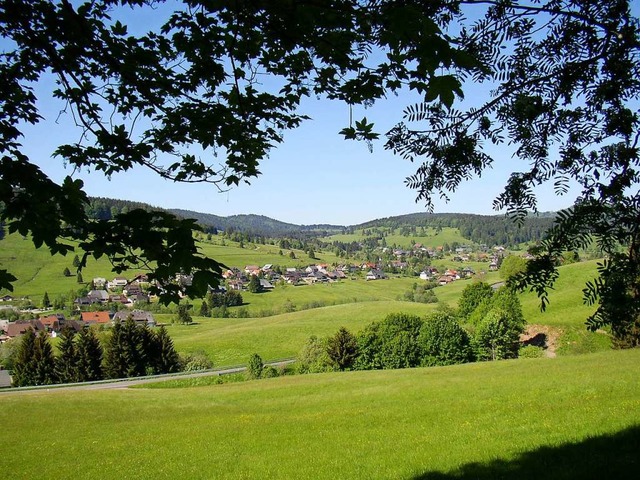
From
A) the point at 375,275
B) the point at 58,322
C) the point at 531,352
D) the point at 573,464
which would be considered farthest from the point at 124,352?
the point at 375,275

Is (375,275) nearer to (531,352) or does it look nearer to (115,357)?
(115,357)

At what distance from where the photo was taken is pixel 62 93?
5.45 m

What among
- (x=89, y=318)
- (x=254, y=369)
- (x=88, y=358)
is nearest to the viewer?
(x=254, y=369)

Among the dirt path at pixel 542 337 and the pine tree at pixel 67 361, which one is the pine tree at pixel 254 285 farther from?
the dirt path at pixel 542 337

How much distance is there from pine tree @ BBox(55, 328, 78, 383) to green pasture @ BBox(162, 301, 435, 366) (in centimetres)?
1927

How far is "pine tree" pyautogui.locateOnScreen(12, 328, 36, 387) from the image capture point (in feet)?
202

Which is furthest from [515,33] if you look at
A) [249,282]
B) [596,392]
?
[249,282]

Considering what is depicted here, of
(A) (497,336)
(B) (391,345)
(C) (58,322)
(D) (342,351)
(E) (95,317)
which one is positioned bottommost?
(E) (95,317)

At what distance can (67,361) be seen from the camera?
6231cm

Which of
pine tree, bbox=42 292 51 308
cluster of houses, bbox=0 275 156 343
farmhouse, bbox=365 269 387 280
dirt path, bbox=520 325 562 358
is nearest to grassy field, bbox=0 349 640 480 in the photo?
dirt path, bbox=520 325 562 358

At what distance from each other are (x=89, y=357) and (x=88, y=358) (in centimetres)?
17

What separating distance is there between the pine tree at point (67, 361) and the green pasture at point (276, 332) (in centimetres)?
1927

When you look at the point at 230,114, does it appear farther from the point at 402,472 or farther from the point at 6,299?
the point at 6,299

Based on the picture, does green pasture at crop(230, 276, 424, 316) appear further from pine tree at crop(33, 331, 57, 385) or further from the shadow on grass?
the shadow on grass
